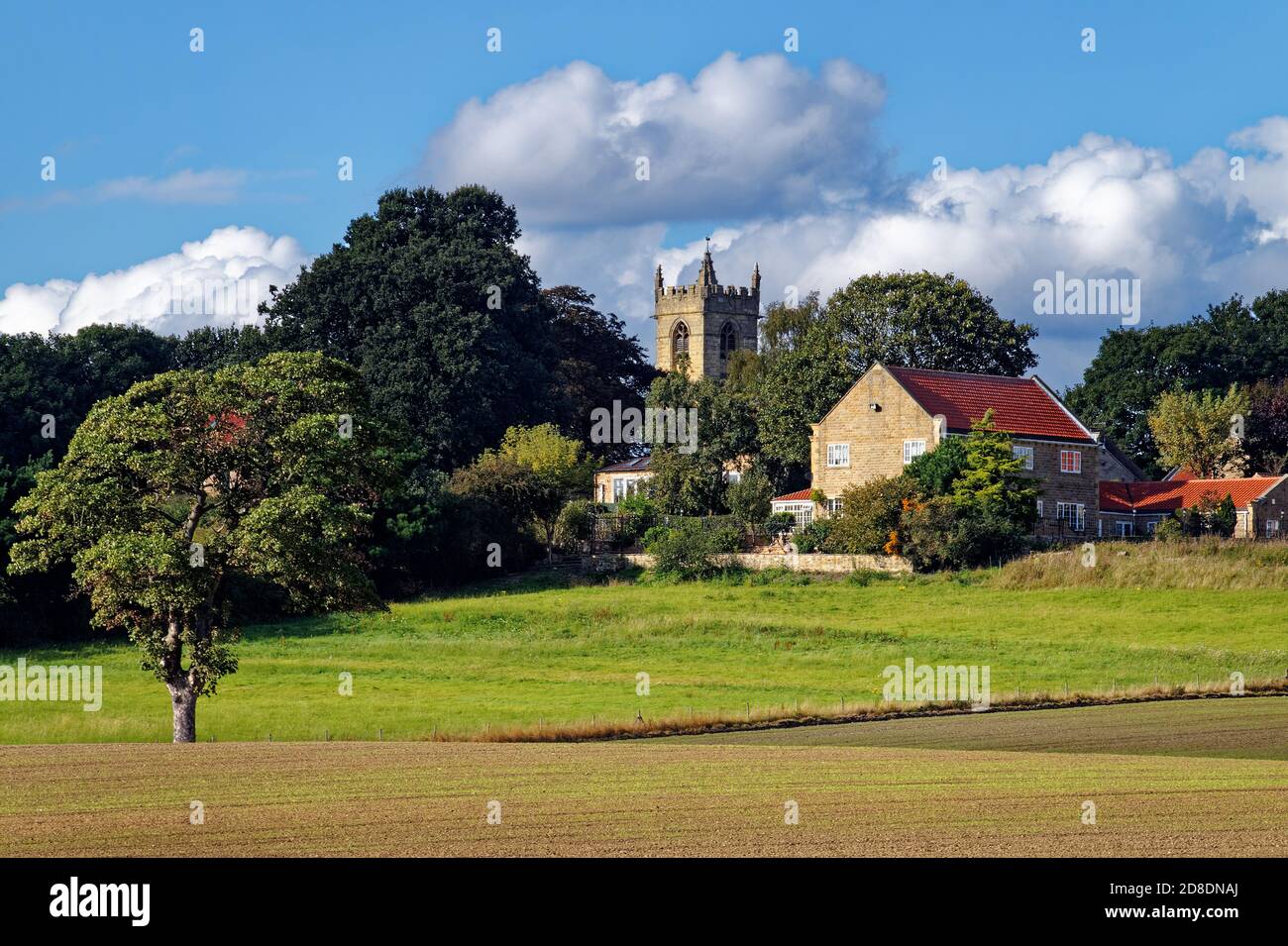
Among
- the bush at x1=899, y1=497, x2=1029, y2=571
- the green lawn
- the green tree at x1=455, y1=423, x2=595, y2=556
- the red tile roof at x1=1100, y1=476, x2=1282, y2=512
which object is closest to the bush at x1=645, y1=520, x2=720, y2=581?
the green lawn

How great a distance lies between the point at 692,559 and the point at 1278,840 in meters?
54.5

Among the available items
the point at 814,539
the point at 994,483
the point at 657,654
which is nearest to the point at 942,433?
the point at 994,483

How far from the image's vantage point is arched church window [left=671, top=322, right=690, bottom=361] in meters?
164

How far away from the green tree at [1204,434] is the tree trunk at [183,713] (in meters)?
75.6

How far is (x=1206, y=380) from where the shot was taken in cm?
12306

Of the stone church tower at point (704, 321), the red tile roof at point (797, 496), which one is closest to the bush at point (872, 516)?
the red tile roof at point (797, 496)

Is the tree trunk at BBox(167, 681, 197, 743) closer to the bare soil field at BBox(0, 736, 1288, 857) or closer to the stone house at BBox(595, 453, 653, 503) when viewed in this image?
the bare soil field at BBox(0, 736, 1288, 857)

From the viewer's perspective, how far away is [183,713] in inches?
1700

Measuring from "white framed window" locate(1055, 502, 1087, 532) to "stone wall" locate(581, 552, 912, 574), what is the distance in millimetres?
11432

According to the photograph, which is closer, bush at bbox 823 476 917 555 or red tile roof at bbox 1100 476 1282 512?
bush at bbox 823 476 917 555

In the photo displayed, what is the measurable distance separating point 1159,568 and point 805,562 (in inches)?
596

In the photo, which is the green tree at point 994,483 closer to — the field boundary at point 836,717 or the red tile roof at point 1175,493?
the red tile roof at point 1175,493
